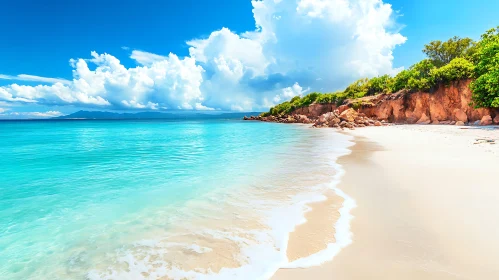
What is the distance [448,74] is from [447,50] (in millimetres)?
22328

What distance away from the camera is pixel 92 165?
1191 centimetres

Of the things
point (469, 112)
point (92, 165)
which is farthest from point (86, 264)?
point (469, 112)

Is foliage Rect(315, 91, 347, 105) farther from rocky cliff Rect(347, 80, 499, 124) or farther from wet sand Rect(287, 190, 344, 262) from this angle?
wet sand Rect(287, 190, 344, 262)

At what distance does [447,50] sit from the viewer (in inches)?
1864

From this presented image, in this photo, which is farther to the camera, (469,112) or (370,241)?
(469,112)

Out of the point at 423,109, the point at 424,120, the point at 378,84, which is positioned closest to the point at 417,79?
the point at 423,109

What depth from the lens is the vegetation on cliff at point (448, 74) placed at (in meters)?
23.5

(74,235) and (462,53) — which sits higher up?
(462,53)

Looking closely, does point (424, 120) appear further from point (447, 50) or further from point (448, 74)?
point (447, 50)

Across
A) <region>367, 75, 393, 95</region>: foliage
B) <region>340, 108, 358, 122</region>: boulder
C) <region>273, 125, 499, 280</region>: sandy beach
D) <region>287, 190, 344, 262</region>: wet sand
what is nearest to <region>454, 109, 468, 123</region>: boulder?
<region>340, 108, 358, 122</region>: boulder

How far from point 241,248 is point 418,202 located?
165 inches

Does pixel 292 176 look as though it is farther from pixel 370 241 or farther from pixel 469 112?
pixel 469 112

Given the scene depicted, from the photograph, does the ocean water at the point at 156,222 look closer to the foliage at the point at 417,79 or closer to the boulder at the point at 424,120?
the boulder at the point at 424,120

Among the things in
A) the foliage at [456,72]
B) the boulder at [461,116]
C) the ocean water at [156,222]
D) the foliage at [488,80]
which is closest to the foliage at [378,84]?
the foliage at [456,72]
